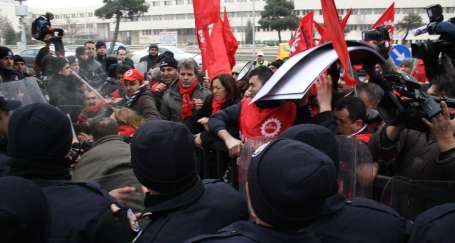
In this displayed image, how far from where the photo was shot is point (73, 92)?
555cm

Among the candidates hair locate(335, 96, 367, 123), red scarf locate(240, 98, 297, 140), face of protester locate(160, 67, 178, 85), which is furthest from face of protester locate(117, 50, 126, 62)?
hair locate(335, 96, 367, 123)

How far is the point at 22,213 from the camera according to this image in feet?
5.32

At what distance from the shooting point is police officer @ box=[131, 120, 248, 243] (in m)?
2.02

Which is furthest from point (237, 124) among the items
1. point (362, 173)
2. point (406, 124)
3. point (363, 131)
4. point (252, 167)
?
point (252, 167)

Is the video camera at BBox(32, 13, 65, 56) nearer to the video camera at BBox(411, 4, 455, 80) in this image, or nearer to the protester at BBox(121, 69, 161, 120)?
the protester at BBox(121, 69, 161, 120)

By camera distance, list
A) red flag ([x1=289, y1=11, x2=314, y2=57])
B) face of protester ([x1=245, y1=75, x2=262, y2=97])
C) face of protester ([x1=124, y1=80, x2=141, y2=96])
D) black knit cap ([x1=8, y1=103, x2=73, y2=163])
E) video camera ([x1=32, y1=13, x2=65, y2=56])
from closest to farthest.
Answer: black knit cap ([x1=8, y1=103, x2=73, y2=163])
face of protester ([x1=245, y1=75, x2=262, y2=97])
red flag ([x1=289, y1=11, x2=314, y2=57])
face of protester ([x1=124, y1=80, x2=141, y2=96])
video camera ([x1=32, y1=13, x2=65, y2=56])

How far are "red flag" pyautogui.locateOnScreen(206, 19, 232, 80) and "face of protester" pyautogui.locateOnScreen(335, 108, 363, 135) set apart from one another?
2.04 metres

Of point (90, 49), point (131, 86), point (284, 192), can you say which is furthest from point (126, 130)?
point (90, 49)

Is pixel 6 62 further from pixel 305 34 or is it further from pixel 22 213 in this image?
pixel 22 213

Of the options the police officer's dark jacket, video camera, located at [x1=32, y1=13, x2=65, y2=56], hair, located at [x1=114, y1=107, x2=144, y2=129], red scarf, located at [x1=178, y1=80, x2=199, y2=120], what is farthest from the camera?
video camera, located at [x1=32, y1=13, x2=65, y2=56]

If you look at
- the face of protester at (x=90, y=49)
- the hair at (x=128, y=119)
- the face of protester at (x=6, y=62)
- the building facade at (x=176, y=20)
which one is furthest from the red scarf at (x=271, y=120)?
the building facade at (x=176, y=20)

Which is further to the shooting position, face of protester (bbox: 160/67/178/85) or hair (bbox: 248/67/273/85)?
face of protester (bbox: 160/67/178/85)

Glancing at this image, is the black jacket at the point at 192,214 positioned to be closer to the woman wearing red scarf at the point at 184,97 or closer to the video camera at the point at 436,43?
the video camera at the point at 436,43

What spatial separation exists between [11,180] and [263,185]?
93 cm
